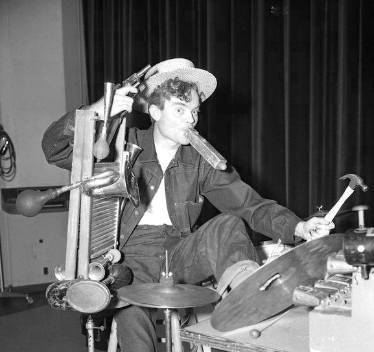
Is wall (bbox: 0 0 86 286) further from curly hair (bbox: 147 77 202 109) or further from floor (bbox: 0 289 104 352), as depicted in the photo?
curly hair (bbox: 147 77 202 109)

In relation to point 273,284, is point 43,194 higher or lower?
higher

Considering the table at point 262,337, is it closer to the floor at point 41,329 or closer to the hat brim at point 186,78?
the hat brim at point 186,78

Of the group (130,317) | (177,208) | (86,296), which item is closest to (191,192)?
(177,208)

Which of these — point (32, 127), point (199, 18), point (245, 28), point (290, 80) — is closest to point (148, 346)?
point (290, 80)

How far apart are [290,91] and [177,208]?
113 cm

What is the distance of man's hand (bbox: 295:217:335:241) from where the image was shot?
5.52 ft

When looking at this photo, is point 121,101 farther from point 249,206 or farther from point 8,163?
point 8,163

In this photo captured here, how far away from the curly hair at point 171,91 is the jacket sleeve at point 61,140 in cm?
50

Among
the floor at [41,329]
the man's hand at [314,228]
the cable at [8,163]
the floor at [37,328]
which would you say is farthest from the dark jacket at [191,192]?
the cable at [8,163]

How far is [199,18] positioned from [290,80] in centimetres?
82

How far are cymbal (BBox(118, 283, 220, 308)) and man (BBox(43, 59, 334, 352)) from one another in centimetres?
23

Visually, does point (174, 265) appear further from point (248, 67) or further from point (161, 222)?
point (248, 67)

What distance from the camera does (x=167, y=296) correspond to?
144 centimetres

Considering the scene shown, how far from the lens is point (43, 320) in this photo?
3410 millimetres
